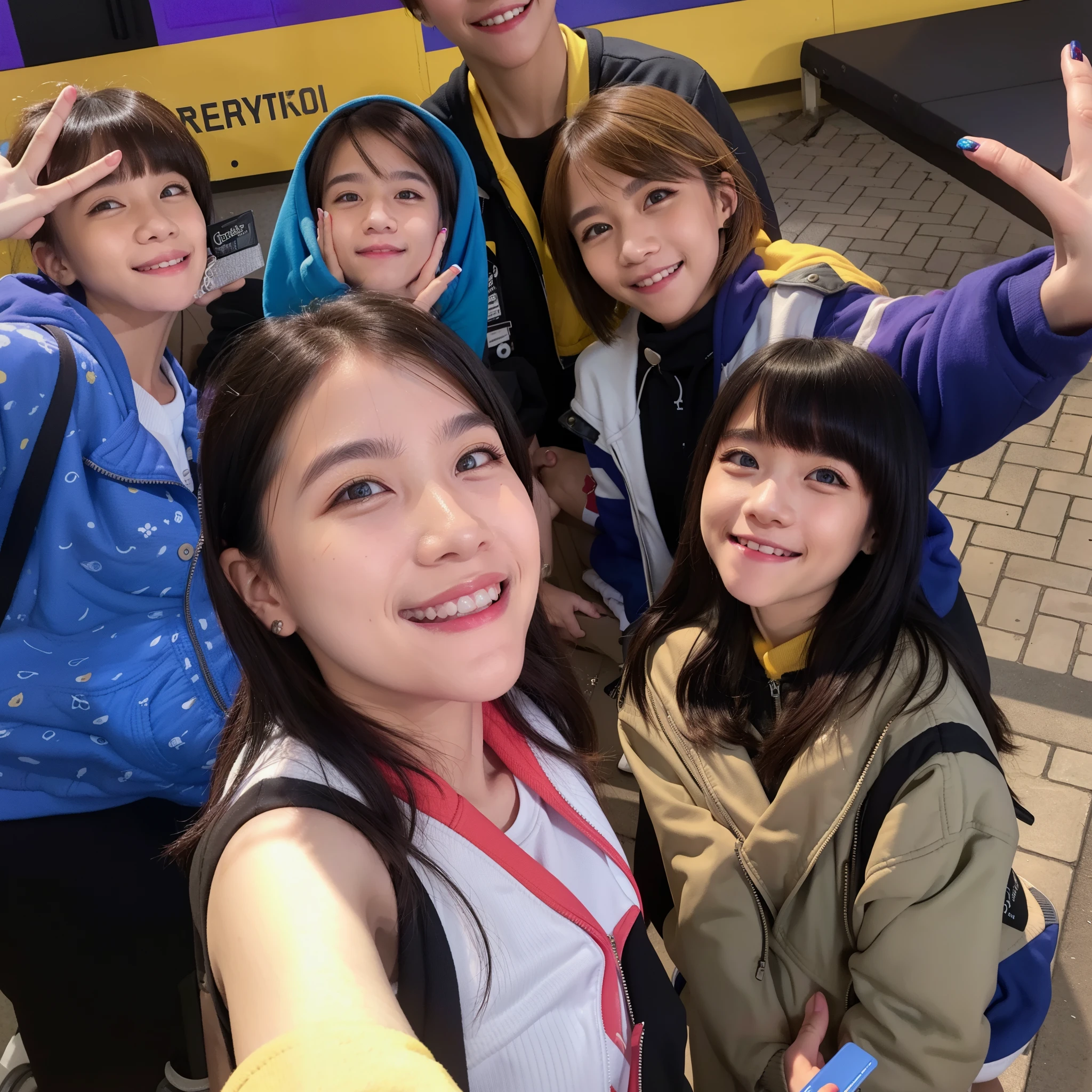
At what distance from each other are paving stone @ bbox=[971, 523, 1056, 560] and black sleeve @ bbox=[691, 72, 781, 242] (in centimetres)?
136

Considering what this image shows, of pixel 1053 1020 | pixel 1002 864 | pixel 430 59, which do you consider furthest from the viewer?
pixel 430 59

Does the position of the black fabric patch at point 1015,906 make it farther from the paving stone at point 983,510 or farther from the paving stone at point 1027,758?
the paving stone at point 983,510

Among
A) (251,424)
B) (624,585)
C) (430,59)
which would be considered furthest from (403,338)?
(430,59)

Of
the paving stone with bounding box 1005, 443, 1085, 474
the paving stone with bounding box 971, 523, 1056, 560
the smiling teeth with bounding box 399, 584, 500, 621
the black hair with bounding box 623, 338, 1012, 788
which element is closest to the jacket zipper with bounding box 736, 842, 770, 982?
the black hair with bounding box 623, 338, 1012, 788

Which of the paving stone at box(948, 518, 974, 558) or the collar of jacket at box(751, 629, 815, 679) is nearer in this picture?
the collar of jacket at box(751, 629, 815, 679)

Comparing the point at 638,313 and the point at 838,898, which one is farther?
the point at 638,313

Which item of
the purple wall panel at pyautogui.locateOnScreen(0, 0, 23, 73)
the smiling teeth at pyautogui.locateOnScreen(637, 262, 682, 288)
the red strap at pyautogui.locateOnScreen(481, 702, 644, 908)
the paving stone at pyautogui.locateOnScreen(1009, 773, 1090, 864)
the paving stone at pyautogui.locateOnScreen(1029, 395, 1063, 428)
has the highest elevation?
the purple wall panel at pyautogui.locateOnScreen(0, 0, 23, 73)

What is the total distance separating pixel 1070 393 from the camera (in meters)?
4.09

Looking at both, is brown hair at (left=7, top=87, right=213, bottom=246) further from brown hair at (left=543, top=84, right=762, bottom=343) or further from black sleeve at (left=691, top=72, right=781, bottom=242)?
black sleeve at (left=691, top=72, right=781, bottom=242)

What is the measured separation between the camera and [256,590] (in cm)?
124

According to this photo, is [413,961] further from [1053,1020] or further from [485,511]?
[1053,1020]

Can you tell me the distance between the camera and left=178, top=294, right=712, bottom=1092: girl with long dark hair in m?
1.03

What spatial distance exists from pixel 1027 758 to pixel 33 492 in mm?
2490

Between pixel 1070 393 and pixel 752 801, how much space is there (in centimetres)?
316
